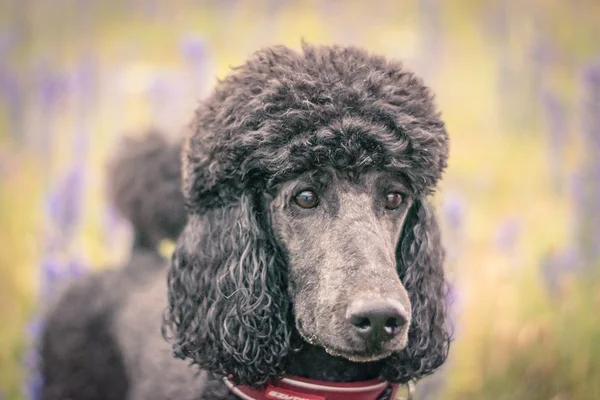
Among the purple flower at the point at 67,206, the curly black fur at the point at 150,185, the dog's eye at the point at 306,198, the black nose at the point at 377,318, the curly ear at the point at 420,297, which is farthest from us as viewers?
the purple flower at the point at 67,206

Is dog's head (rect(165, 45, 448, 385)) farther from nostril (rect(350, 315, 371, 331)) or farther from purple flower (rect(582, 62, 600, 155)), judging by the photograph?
purple flower (rect(582, 62, 600, 155))

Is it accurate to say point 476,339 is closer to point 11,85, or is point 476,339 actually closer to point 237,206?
point 237,206

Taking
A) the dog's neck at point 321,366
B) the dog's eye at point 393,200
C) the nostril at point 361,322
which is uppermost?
the dog's eye at point 393,200

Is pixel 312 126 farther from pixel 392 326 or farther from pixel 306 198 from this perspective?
pixel 392 326

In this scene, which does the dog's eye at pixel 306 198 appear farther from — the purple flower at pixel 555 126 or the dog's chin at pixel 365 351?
the purple flower at pixel 555 126

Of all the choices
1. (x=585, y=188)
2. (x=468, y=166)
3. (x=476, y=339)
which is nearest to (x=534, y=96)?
(x=468, y=166)

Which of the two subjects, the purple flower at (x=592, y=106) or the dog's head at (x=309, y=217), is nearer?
the dog's head at (x=309, y=217)

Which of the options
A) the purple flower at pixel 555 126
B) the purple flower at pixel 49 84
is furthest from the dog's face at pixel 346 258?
the purple flower at pixel 49 84

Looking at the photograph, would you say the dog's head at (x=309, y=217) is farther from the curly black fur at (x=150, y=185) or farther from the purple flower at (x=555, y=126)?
the purple flower at (x=555, y=126)

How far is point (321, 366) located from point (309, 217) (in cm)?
54

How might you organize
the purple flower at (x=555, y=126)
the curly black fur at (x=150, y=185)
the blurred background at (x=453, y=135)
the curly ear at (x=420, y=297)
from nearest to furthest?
the curly ear at (x=420, y=297) < the curly black fur at (x=150, y=185) < the blurred background at (x=453, y=135) < the purple flower at (x=555, y=126)

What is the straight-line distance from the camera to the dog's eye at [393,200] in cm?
226

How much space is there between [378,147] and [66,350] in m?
2.00

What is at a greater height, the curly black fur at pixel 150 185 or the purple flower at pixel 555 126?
the purple flower at pixel 555 126
